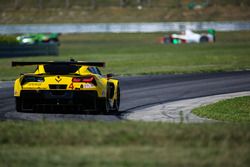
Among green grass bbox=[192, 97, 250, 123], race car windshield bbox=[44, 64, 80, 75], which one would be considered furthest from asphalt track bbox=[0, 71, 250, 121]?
green grass bbox=[192, 97, 250, 123]

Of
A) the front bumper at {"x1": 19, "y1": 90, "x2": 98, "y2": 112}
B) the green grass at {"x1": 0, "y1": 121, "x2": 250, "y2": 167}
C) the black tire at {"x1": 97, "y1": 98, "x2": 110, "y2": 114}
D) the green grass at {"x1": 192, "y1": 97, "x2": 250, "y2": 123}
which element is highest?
the green grass at {"x1": 0, "y1": 121, "x2": 250, "y2": 167}

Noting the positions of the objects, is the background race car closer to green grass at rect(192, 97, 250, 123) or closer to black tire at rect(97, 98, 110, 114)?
green grass at rect(192, 97, 250, 123)

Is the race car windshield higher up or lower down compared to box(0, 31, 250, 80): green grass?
higher up

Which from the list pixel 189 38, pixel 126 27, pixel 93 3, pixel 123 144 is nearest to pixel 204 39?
pixel 189 38

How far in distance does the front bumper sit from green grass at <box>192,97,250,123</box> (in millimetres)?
2391

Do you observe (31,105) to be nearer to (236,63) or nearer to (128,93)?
(128,93)

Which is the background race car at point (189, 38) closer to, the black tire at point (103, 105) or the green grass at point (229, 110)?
the green grass at point (229, 110)

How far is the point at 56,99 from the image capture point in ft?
50.4

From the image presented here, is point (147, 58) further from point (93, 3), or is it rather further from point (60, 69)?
point (93, 3)

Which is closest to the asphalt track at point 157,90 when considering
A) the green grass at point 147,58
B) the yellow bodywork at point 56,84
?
the yellow bodywork at point 56,84

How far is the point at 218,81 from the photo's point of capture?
2577 centimetres

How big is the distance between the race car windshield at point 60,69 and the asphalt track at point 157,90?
0.86 meters

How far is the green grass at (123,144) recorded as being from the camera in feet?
26.3

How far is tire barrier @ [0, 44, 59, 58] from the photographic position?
40781 mm
